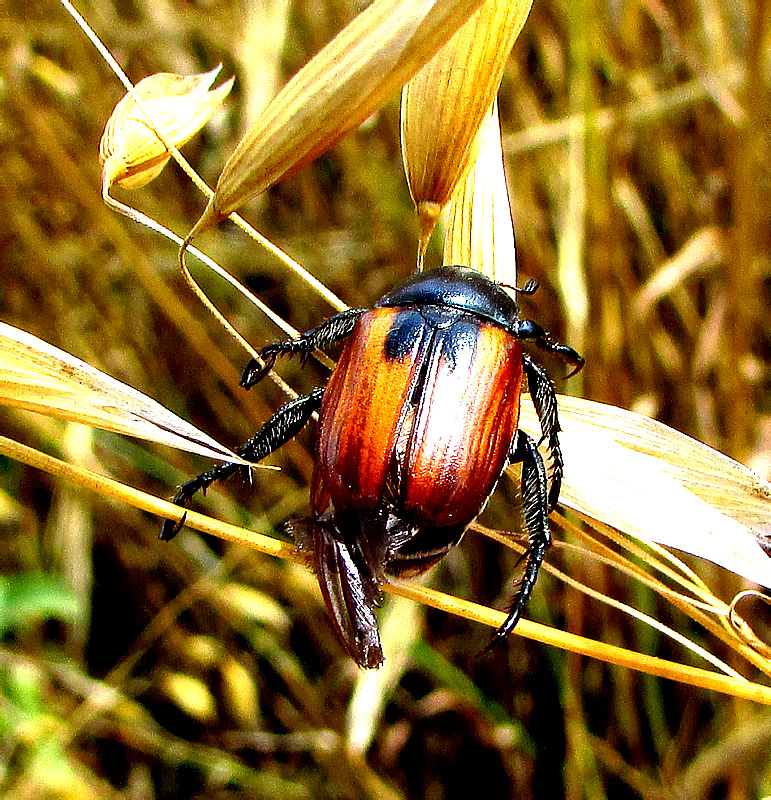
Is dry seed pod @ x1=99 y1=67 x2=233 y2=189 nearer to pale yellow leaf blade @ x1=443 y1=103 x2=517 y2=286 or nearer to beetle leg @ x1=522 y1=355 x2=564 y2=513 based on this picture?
pale yellow leaf blade @ x1=443 y1=103 x2=517 y2=286

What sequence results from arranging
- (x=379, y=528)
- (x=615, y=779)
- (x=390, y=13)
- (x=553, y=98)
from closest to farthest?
(x=390, y=13) < (x=379, y=528) < (x=615, y=779) < (x=553, y=98)

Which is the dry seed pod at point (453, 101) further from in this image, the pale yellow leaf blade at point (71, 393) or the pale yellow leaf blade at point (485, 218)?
the pale yellow leaf blade at point (71, 393)

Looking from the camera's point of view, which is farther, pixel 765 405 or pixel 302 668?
pixel 302 668

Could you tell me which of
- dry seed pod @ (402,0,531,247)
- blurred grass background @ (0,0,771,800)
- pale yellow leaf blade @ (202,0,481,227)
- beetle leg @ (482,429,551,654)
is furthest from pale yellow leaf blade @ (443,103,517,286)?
blurred grass background @ (0,0,771,800)

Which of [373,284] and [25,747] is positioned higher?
[373,284]

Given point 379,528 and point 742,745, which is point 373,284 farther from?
point 379,528

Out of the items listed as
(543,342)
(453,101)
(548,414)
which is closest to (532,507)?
(548,414)

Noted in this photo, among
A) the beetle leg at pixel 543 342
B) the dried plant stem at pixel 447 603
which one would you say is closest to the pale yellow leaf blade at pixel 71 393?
the dried plant stem at pixel 447 603

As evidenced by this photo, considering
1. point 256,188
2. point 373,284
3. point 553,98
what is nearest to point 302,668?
point 373,284
